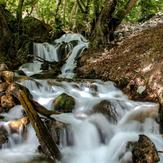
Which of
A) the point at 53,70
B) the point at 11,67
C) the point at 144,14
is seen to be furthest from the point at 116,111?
the point at 144,14

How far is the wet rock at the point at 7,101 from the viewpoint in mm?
8571

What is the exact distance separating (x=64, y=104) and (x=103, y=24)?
529 centimetres

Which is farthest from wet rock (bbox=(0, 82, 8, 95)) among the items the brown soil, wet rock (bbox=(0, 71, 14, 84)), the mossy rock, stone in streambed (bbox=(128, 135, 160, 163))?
the mossy rock

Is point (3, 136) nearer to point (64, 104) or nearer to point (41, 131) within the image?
point (41, 131)

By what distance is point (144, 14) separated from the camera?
2042cm

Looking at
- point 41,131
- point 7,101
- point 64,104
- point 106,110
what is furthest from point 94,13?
point 41,131

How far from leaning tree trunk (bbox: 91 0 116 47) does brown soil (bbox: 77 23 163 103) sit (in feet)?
1.76

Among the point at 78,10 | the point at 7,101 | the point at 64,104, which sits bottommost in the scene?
the point at 64,104

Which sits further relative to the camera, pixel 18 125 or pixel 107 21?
pixel 107 21

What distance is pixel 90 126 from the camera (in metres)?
8.09

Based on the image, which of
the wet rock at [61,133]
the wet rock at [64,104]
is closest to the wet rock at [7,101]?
the wet rock at [64,104]

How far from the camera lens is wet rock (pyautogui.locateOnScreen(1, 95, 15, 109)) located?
8.57m

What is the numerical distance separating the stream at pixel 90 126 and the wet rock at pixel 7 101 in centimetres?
15

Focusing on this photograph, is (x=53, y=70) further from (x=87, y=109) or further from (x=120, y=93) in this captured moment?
(x=87, y=109)
